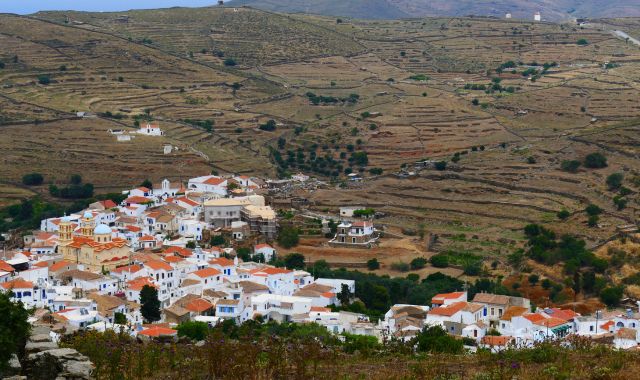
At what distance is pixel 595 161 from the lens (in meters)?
46.2

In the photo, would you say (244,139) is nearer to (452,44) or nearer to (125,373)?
(452,44)

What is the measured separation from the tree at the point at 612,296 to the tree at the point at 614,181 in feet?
40.4

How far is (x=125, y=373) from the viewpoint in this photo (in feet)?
40.8

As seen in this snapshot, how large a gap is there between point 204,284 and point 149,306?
3361 mm

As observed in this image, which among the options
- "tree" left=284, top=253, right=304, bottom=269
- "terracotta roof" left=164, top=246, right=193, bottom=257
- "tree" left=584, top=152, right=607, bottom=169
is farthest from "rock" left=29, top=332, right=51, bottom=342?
"tree" left=584, top=152, right=607, bottom=169

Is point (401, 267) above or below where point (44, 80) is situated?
below

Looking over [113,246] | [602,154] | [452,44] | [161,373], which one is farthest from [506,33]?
[161,373]

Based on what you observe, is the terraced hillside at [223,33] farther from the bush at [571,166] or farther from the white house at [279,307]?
the white house at [279,307]

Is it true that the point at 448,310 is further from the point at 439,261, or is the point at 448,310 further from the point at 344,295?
the point at 439,261

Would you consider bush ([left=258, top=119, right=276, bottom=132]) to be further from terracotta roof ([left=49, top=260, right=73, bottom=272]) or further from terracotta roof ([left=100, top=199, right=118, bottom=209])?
terracotta roof ([left=49, top=260, right=73, bottom=272])

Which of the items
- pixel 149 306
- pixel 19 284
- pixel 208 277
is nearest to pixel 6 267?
pixel 19 284

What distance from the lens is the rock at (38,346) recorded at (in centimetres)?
1193

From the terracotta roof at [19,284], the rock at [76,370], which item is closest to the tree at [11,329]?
the rock at [76,370]

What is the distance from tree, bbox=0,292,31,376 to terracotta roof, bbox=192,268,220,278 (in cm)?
2169
